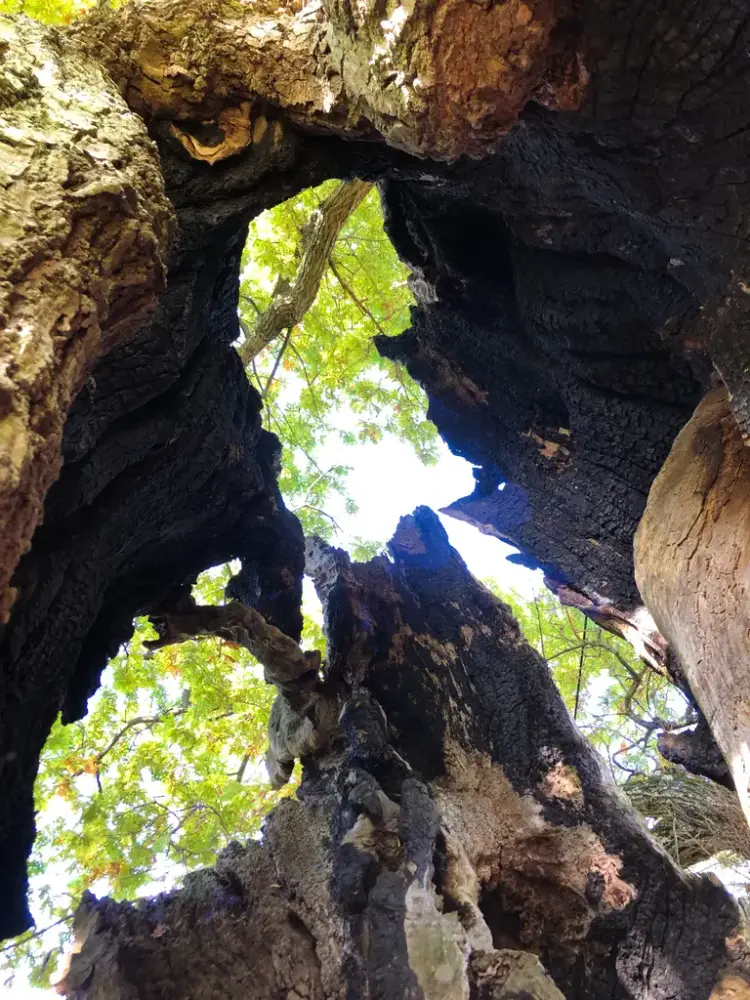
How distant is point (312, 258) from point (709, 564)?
4.56m

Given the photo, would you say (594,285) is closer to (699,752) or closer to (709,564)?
(709,564)

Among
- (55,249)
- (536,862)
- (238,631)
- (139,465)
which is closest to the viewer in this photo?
(55,249)

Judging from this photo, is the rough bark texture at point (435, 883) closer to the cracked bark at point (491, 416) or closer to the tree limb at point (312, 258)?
the cracked bark at point (491, 416)

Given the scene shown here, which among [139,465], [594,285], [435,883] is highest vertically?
[594,285]

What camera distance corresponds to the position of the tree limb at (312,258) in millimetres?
6211

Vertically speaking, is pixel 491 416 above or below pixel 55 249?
above

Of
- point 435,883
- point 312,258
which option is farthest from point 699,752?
point 312,258

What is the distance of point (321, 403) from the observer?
A: 9.37 metres

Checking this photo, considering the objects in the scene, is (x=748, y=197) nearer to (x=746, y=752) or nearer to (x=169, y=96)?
(x=746, y=752)

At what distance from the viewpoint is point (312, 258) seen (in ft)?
20.7

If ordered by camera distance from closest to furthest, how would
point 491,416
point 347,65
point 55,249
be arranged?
point 55,249 < point 347,65 < point 491,416

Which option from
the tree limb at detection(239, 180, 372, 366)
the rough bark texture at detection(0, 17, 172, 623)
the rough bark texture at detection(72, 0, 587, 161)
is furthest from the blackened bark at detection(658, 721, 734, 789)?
the tree limb at detection(239, 180, 372, 366)

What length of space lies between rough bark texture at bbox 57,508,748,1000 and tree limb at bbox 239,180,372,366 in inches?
123

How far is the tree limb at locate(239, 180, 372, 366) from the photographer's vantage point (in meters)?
6.21
